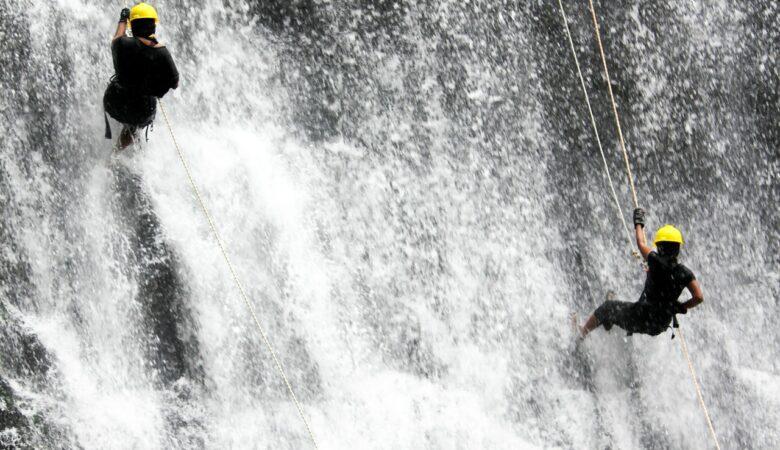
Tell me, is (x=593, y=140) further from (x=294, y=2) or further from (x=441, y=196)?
(x=294, y=2)

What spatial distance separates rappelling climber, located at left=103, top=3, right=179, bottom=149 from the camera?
6070mm

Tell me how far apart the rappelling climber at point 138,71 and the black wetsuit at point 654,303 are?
13.4ft

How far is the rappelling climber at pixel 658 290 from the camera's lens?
22.5 feet

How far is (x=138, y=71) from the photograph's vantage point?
6.20 meters

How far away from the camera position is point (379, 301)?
7766mm

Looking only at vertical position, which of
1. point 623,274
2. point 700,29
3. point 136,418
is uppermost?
point 700,29

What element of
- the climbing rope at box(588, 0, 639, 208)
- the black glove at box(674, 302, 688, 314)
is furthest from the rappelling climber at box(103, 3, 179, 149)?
the climbing rope at box(588, 0, 639, 208)

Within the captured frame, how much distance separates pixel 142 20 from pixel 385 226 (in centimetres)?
300

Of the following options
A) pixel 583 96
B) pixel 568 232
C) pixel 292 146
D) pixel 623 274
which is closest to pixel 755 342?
pixel 623 274

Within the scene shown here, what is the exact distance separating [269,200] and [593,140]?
3.45m

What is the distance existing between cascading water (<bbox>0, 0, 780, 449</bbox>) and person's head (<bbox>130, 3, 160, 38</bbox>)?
4.55ft

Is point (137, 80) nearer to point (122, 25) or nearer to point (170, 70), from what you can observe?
point (170, 70)

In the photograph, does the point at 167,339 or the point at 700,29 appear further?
the point at 700,29

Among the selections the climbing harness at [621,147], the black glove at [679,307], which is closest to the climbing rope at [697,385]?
the climbing harness at [621,147]
